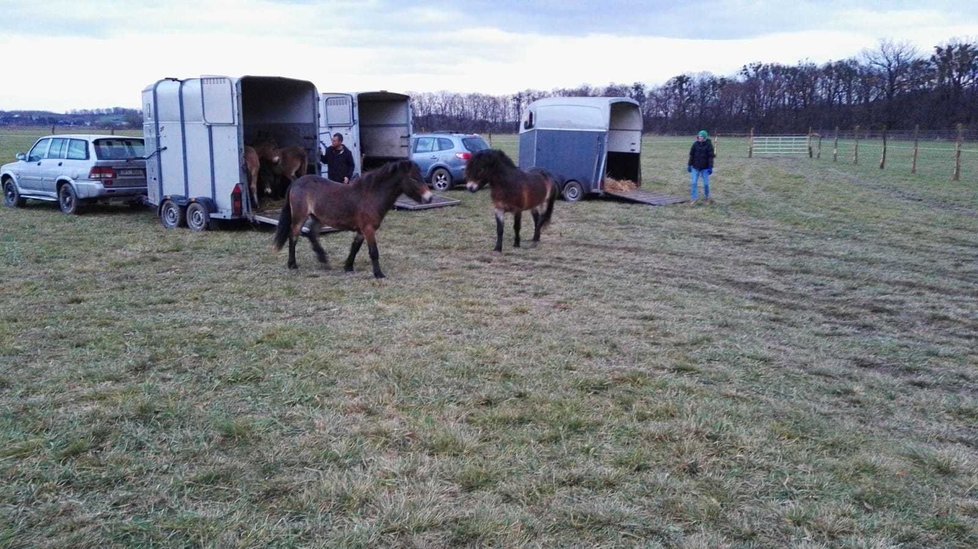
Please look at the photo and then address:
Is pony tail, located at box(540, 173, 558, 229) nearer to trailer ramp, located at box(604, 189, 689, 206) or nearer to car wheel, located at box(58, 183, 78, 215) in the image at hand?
trailer ramp, located at box(604, 189, 689, 206)

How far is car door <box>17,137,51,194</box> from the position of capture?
45.9 feet

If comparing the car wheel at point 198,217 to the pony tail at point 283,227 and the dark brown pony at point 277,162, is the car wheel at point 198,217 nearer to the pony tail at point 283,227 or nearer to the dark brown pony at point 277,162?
the dark brown pony at point 277,162

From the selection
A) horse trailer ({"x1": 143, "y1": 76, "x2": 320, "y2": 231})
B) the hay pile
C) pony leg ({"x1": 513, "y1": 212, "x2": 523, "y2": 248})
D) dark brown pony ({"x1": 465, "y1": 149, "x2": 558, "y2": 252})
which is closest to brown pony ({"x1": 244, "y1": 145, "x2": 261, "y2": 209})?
horse trailer ({"x1": 143, "y1": 76, "x2": 320, "y2": 231})

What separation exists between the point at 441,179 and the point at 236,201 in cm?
776

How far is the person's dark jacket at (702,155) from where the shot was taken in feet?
52.2

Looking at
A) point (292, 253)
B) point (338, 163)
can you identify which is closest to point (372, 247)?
point (292, 253)

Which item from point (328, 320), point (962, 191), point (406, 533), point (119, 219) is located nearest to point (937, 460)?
point (406, 533)

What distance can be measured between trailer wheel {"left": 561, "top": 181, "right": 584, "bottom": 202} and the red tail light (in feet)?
31.3

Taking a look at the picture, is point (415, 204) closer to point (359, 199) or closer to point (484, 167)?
point (484, 167)

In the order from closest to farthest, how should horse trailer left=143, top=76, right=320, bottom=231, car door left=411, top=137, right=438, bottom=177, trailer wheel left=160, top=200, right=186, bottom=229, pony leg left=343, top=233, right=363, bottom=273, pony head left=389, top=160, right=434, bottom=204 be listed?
pony head left=389, top=160, right=434, bottom=204
pony leg left=343, top=233, right=363, bottom=273
horse trailer left=143, top=76, right=320, bottom=231
trailer wheel left=160, top=200, right=186, bottom=229
car door left=411, top=137, right=438, bottom=177

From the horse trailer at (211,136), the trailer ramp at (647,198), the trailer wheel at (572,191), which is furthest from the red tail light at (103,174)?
the trailer ramp at (647,198)

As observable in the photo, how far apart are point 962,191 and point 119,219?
20.2m

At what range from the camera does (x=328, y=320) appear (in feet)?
21.4

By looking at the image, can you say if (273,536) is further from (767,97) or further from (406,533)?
(767,97)
